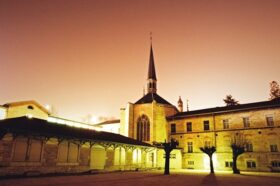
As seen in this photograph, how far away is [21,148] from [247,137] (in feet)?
83.9

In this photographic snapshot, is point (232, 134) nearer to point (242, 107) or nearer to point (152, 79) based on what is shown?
point (242, 107)

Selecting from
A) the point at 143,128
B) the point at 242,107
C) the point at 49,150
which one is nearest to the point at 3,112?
the point at 49,150

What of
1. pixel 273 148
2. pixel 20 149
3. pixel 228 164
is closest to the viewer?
pixel 20 149

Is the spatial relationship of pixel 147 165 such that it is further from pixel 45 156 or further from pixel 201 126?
pixel 45 156

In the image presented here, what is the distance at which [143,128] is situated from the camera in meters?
36.2

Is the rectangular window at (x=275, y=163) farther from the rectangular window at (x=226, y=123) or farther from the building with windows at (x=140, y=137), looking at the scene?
the rectangular window at (x=226, y=123)

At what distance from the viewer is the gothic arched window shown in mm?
35812

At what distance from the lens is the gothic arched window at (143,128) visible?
35812mm

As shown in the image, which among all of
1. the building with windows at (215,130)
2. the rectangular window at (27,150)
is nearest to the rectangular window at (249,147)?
the building with windows at (215,130)

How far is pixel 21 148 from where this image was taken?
15922mm

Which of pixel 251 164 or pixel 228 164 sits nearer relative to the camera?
pixel 251 164

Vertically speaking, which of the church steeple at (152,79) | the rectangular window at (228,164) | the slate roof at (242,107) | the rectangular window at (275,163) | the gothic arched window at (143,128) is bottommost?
the rectangular window at (228,164)

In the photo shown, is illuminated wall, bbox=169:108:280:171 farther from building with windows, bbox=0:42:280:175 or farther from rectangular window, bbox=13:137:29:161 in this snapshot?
rectangular window, bbox=13:137:29:161

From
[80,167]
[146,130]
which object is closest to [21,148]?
[80,167]
